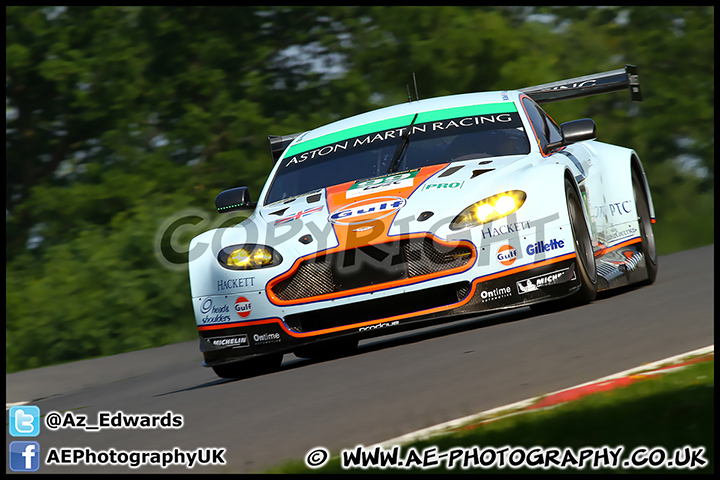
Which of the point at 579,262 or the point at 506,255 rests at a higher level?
the point at 506,255

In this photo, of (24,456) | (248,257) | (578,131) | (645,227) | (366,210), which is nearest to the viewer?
(24,456)

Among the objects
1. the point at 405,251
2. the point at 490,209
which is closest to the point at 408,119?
the point at 490,209

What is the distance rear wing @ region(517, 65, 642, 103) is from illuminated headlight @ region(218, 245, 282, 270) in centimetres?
371

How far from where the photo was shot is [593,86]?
332 inches

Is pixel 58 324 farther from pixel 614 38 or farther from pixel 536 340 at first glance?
pixel 614 38

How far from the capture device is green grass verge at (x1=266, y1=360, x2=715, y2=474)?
291 centimetres

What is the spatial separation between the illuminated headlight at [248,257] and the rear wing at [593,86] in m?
3.71

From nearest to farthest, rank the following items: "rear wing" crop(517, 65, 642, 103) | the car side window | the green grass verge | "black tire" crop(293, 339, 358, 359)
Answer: the green grass verge → the car side window → "black tire" crop(293, 339, 358, 359) → "rear wing" crop(517, 65, 642, 103)

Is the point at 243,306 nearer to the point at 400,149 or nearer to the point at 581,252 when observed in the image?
the point at 400,149

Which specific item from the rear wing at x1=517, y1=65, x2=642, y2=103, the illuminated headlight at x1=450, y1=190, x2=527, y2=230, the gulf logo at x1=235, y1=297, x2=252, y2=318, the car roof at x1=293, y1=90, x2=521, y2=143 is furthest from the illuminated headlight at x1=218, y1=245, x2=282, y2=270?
the rear wing at x1=517, y1=65, x2=642, y2=103

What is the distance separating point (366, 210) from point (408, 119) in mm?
1712

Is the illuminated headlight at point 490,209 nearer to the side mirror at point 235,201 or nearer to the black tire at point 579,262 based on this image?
the black tire at point 579,262

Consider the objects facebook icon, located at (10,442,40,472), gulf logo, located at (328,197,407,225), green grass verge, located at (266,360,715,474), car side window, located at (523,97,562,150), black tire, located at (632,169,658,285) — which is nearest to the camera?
green grass verge, located at (266,360,715,474)

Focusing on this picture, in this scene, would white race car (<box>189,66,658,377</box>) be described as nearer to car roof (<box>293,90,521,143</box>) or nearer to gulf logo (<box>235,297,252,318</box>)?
gulf logo (<box>235,297,252,318</box>)
